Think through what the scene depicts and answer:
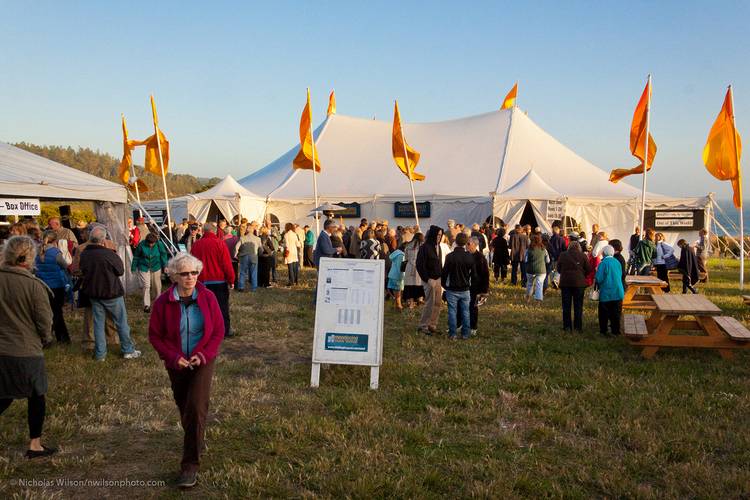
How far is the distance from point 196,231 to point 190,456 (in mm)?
11182

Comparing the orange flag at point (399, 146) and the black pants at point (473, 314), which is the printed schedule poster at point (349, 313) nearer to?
the black pants at point (473, 314)

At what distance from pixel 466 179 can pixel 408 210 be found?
284cm

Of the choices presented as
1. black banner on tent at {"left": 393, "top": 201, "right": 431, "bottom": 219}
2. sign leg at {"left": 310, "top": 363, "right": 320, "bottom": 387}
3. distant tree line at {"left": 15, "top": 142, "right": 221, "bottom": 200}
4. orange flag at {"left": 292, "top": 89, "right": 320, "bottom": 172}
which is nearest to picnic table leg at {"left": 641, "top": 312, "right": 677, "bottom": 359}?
sign leg at {"left": 310, "top": 363, "right": 320, "bottom": 387}

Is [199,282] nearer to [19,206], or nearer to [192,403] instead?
[192,403]

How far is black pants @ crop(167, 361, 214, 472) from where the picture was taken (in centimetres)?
357

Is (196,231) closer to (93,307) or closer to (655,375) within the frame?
(93,307)

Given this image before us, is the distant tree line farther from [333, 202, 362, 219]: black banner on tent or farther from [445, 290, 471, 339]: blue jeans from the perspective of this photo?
[445, 290, 471, 339]: blue jeans

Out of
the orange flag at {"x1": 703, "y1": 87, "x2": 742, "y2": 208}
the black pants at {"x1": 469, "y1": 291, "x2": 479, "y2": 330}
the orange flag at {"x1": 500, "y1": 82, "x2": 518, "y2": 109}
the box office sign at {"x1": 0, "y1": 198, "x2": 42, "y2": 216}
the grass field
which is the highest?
the orange flag at {"x1": 500, "y1": 82, "x2": 518, "y2": 109}

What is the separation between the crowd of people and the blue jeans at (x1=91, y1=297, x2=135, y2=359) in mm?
12

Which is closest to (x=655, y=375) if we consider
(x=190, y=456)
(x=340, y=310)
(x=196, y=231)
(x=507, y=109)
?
(x=340, y=310)

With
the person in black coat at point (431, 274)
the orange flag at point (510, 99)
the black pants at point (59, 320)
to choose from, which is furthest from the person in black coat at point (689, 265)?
the orange flag at point (510, 99)

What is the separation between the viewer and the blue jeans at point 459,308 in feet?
25.7

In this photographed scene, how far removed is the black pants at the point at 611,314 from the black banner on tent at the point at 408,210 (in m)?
13.3

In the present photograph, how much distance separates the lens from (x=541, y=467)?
392cm
